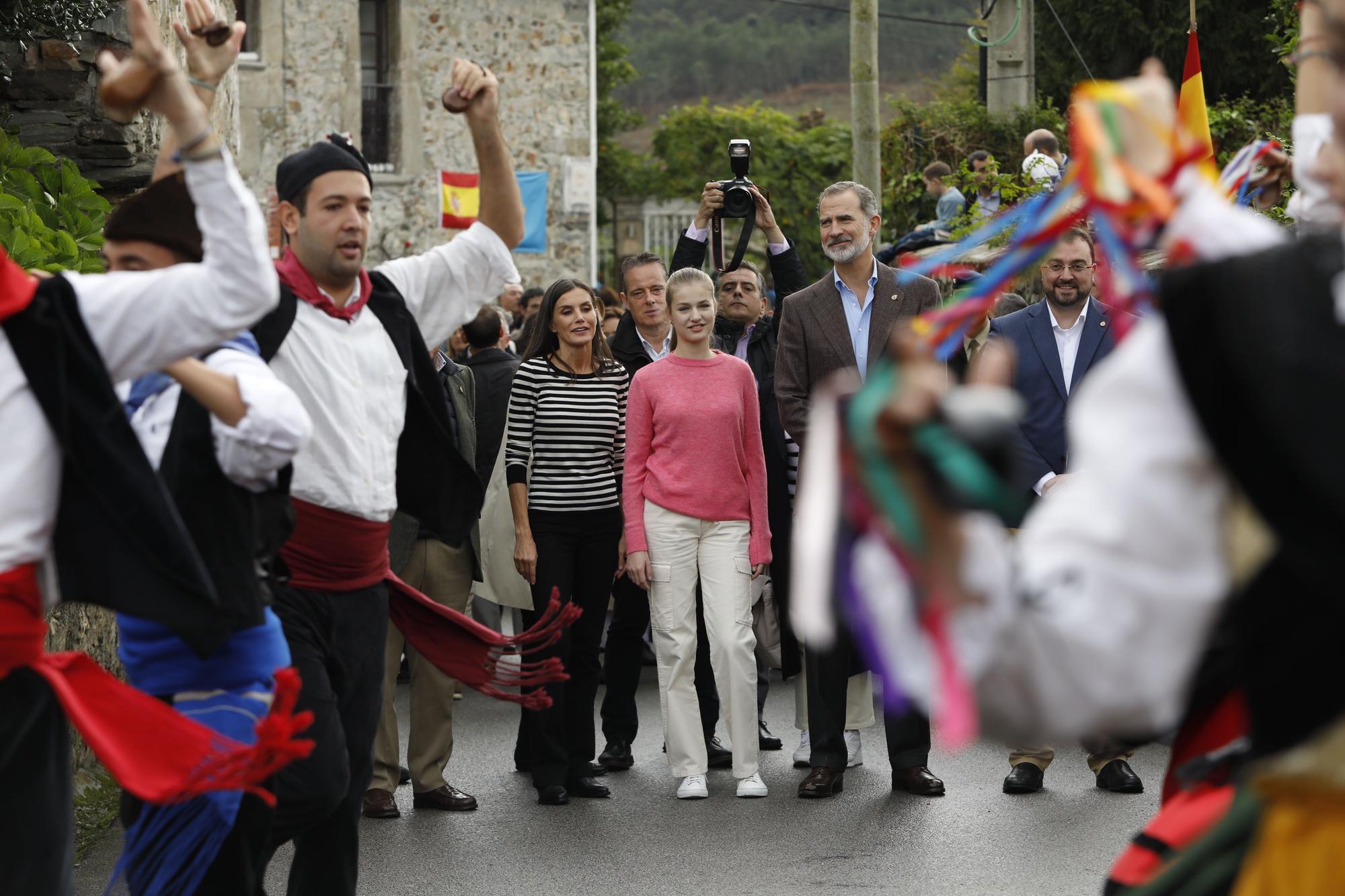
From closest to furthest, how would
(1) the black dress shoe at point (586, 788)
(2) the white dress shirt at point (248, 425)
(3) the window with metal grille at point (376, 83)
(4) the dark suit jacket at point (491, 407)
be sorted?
(2) the white dress shirt at point (248, 425), (1) the black dress shoe at point (586, 788), (4) the dark suit jacket at point (491, 407), (3) the window with metal grille at point (376, 83)

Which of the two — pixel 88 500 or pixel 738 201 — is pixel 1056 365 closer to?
pixel 738 201

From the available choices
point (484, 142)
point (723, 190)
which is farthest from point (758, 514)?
point (484, 142)

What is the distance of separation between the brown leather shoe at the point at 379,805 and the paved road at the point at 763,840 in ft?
0.19

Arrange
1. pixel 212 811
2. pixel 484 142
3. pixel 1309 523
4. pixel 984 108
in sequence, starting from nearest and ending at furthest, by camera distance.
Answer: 1. pixel 1309 523
2. pixel 212 811
3. pixel 484 142
4. pixel 984 108

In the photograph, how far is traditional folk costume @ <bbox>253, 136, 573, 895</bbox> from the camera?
4.35 m

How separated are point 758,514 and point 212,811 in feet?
12.5

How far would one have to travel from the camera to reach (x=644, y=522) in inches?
290

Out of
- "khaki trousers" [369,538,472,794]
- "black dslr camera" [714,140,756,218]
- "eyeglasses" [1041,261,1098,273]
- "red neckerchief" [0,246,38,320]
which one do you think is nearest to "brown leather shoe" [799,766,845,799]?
"khaki trousers" [369,538,472,794]

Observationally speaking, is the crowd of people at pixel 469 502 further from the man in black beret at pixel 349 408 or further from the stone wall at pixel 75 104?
the stone wall at pixel 75 104

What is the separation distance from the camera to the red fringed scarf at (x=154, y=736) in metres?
3.46

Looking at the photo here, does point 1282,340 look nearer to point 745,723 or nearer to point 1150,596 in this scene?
point 1150,596

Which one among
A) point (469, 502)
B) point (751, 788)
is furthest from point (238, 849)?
point (751, 788)

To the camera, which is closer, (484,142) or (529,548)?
(484,142)

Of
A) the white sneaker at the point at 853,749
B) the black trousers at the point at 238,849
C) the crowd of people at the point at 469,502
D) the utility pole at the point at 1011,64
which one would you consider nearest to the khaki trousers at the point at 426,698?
the crowd of people at the point at 469,502
